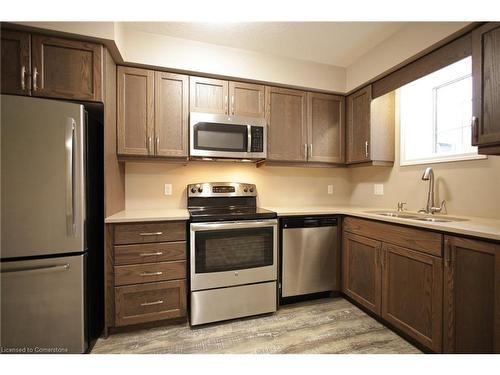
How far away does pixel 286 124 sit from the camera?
→ 2.48 m

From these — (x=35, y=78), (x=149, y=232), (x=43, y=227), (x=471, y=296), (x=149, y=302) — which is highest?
(x=35, y=78)

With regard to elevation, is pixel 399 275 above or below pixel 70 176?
below

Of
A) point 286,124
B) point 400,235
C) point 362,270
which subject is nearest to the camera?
point 400,235

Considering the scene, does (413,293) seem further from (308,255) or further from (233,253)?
(233,253)

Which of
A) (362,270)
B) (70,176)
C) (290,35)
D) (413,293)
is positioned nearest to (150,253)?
(70,176)

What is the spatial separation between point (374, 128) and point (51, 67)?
2784 millimetres

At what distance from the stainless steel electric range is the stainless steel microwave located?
62 cm

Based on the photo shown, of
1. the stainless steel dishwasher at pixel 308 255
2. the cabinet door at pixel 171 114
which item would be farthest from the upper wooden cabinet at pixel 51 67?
the stainless steel dishwasher at pixel 308 255

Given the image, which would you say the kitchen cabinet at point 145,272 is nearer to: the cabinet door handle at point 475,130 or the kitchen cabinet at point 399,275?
the kitchen cabinet at point 399,275

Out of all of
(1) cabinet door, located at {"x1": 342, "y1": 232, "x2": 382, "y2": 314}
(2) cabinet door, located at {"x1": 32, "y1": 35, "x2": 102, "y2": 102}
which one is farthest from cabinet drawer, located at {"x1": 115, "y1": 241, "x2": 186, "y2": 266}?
(1) cabinet door, located at {"x1": 342, "y1": 232, "x2": 382, "y2": 314}

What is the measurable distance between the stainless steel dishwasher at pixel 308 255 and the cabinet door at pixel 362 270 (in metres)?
0.11

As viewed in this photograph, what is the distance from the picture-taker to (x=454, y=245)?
52.2 inches

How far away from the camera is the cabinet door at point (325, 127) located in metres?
2.57

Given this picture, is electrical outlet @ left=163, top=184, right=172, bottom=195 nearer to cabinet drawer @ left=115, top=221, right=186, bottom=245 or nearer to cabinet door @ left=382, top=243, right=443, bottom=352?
cabinet drawer @ left=115, top=221, right=186, bottom=245
